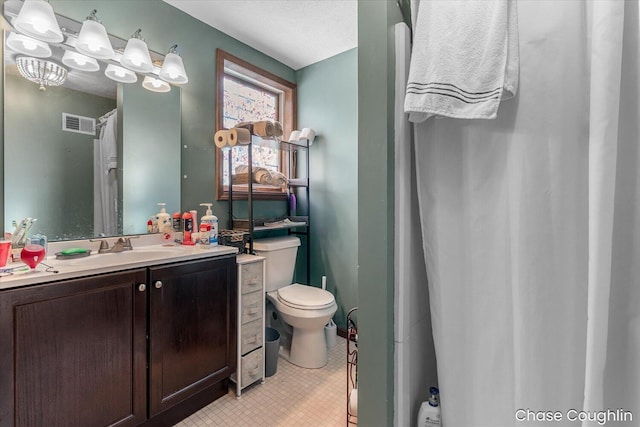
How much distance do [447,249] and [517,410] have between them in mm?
446

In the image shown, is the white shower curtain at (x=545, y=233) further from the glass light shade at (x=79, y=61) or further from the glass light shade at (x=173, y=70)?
the glass light shade at (x=79, y=61)

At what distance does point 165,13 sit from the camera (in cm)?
194

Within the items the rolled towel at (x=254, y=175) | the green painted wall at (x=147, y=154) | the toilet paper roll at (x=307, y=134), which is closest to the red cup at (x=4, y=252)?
the green painted wall at (x=147, y=154)

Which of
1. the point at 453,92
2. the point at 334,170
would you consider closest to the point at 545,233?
the point at 453,92

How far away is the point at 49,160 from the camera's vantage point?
1.52 m

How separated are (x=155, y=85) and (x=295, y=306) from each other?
1752 millimetres

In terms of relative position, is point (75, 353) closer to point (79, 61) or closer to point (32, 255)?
point (32, 255)

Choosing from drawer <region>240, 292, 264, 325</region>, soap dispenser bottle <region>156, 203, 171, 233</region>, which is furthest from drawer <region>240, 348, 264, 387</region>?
soap dispenser bottle <region>156, 203, 171, 233</region>

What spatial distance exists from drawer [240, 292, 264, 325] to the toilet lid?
22cm

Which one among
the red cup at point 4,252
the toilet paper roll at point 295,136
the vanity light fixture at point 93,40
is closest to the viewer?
the red cup at point 4,252

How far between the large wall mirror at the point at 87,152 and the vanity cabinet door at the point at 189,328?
0.58 metres

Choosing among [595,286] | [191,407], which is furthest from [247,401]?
[595,286]

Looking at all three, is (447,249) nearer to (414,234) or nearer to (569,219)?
(414,234)

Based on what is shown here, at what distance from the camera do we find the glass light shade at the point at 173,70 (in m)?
1.87
